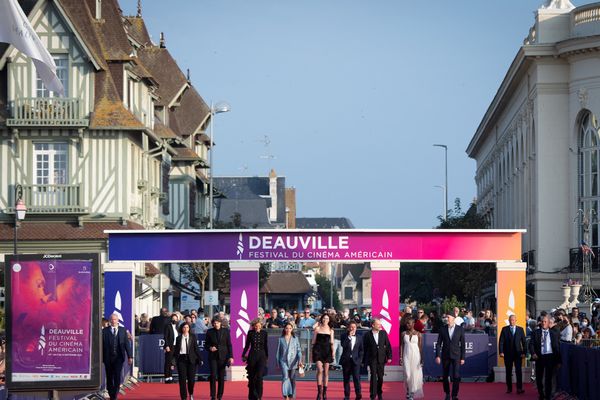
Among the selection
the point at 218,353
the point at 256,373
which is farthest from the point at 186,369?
the point at 256,373

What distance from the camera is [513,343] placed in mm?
31156

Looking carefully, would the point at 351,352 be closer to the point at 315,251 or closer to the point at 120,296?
the point at 315,251

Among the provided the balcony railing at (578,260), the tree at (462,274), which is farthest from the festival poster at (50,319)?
the tree at (462,274)

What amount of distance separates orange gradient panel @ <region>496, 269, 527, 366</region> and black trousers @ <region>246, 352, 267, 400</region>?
29.2ft

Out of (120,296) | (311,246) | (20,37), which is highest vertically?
(20,37)

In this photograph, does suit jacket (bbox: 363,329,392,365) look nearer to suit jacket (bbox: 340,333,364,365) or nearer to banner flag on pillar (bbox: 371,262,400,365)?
suit jacket (bbox: 340,333,364,365)

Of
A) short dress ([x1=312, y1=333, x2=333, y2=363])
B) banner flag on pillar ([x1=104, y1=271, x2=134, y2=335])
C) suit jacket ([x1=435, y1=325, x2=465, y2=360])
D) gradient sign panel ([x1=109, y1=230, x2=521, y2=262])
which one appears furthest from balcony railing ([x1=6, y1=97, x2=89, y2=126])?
suit jacket ([x1=435, y1=325, x2=465, y2=360])

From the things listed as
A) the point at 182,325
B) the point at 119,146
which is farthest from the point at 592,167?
the point at 182,325

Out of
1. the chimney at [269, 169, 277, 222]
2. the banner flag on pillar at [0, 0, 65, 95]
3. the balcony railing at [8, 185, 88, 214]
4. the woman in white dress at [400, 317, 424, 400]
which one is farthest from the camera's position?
the chimney at [269, 169, 277, 222]

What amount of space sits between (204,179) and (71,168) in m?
23.0

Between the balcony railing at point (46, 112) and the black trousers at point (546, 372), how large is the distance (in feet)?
78.1

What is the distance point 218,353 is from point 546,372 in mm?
6426

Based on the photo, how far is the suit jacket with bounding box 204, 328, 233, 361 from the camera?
91.0 feet

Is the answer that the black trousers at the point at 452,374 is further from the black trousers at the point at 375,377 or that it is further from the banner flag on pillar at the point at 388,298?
the banner flag on pillar at the point at 388,298
